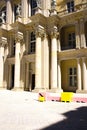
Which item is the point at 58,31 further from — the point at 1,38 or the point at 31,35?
the point at 1,38

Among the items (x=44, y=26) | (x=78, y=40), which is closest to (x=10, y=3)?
(x=44, y=26)

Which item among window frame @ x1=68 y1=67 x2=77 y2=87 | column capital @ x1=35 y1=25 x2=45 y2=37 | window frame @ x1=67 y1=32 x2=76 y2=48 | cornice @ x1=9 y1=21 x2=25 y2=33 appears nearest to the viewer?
column capital @ x1=35 y1=25 x2=45 y2=37

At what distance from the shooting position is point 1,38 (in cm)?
3250

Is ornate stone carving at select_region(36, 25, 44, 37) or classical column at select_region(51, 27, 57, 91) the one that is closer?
classical column at select_region(51, 27, 57, 91)

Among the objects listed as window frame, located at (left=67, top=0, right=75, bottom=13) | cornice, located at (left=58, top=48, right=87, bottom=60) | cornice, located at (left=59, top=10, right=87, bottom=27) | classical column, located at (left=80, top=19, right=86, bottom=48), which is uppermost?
window frame, located at (left=67, top=0, right=75, bottom=13)

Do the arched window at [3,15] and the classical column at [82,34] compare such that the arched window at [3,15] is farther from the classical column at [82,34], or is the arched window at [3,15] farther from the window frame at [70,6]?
→ the classical column at [82,34]

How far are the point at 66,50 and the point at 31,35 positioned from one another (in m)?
6.96

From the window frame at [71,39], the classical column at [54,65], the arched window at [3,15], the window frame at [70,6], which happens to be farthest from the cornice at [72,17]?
the arched window at [3,15]

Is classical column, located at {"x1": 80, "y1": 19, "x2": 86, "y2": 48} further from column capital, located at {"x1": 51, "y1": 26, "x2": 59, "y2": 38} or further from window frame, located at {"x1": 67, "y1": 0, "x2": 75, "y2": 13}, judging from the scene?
window frame, located at {"x1": 67, "y1": 0, "x2": 75, "y2": 13}

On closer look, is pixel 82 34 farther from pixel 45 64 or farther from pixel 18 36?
pixel 18 36

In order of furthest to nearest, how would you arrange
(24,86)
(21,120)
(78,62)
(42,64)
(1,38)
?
1. (1,38)
2. (24,86)
3. (42,64)
4. (78,62)
5. (21,120)

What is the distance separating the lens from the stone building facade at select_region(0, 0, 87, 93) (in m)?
24.6


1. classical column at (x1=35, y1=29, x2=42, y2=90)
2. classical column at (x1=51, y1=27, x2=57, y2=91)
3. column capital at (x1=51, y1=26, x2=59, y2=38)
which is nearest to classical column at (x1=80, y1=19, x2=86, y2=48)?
column capital at (x1=51, y1=26, x2=59, y2=38)

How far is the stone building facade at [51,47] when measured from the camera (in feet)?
80.6
